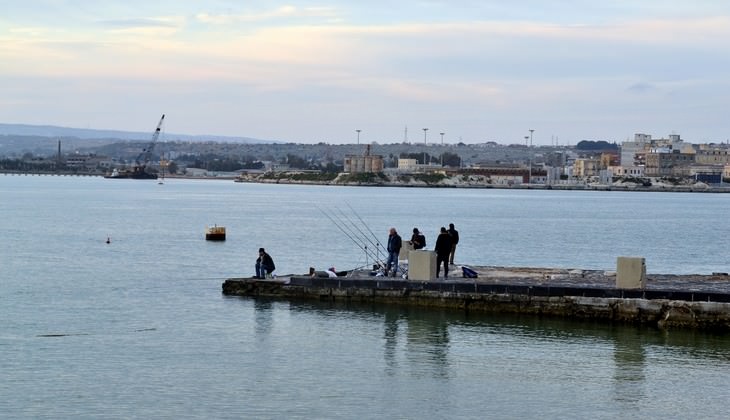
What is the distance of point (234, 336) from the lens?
21656 mm

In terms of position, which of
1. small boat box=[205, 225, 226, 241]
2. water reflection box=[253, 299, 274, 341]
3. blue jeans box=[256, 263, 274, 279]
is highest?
blue jeans box=[256, 263, 274, 279]

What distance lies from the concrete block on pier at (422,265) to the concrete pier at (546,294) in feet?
0.83

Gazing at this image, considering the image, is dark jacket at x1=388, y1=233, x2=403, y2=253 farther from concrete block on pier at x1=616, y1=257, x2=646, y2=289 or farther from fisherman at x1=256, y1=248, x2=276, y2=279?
concrete block on pier at x1=616, y1=257, x2=646, y2=289

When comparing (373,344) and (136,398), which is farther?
(373,344)

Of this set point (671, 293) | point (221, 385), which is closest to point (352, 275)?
point (671, 293)

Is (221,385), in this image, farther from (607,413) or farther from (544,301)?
(544,301)

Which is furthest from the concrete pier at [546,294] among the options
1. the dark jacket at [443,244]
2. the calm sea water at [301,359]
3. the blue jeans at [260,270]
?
the dark jacket at [443,244]

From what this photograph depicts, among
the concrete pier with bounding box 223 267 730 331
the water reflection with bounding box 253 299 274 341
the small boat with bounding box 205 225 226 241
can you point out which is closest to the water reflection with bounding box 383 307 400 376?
the concrete pier with bounding box 223 267 730 331

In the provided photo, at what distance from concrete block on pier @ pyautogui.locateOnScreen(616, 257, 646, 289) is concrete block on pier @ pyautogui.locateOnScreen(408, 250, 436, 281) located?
13.0ft

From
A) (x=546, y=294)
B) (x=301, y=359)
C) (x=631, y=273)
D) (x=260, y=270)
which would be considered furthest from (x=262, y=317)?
(x=631, y=273)

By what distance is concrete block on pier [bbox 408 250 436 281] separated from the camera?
2544 centimetres

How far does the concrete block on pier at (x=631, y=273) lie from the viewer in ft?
78.3

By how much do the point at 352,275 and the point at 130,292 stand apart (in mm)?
5854

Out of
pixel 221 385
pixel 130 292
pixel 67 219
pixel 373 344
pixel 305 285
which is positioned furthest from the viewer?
pixel 67 219
